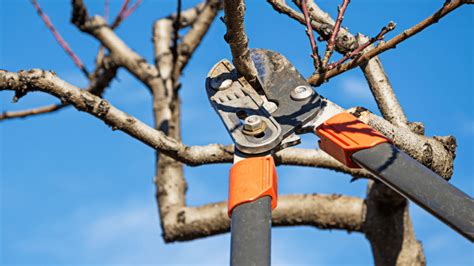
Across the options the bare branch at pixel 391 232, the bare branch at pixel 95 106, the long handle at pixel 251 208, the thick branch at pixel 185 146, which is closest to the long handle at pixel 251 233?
the long handle at pixel 251 208

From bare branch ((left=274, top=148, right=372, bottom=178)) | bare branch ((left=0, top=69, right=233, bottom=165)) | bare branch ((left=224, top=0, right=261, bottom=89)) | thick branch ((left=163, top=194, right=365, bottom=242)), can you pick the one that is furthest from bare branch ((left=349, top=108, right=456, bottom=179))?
thick branch ((left=163, top=194, right=365, bottom=242))

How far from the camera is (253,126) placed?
2.76m

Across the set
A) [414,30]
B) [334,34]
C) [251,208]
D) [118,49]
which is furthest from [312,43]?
[118,49]

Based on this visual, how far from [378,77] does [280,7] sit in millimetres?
613

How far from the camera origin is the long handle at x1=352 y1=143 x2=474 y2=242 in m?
2.29

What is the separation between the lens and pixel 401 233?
171 inches

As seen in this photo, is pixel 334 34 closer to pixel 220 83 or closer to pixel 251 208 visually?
pixel 220 83

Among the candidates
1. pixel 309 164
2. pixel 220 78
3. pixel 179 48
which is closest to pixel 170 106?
pixel 179 48

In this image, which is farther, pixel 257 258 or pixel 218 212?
pixel 218 212

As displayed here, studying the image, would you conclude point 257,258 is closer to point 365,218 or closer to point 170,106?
point 365,218

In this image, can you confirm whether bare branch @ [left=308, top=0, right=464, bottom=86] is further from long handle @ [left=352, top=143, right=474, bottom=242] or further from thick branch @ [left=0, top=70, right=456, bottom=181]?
long handle @ [left=352, top=143, right=474, bottom=242]

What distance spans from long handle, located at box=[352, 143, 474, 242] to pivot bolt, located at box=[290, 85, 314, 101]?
42 cm

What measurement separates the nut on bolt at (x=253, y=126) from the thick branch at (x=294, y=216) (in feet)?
6.19

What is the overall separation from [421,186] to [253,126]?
0.67m
